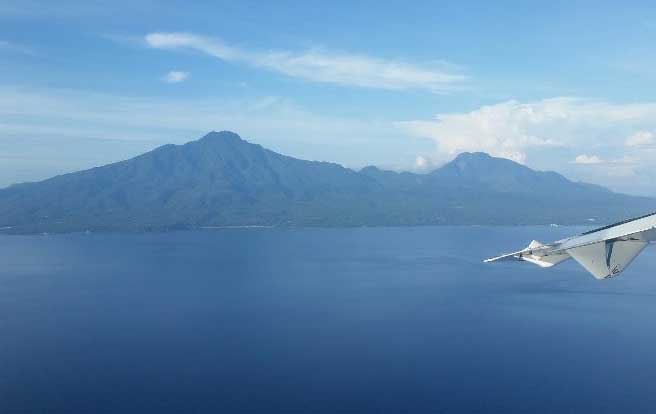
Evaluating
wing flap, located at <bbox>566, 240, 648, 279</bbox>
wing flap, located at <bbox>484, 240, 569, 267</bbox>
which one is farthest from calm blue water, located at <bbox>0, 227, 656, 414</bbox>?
wing flap, located at <bbox>566, 240, 648, 279</bbox>

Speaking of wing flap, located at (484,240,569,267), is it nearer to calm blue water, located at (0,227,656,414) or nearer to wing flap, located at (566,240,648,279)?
wing flap, located at (566,240,648,279)

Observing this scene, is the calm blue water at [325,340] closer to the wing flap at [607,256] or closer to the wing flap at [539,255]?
the wing flap at [539,255]

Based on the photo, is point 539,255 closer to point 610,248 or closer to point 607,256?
point 607,256

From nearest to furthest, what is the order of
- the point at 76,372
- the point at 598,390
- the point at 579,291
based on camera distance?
the point at 598,390 → the point at 76,372 → the point at 579,291

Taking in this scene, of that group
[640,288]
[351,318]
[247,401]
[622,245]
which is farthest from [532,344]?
[640,288]

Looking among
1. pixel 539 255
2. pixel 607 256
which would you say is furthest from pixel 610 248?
pixel 539 255

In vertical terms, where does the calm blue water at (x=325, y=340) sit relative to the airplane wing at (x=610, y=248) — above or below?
below

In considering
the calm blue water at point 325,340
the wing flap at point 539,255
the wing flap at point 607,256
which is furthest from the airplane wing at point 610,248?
the calm blue water at point 325,340

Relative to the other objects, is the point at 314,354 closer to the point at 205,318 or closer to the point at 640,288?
the point at 205,318
